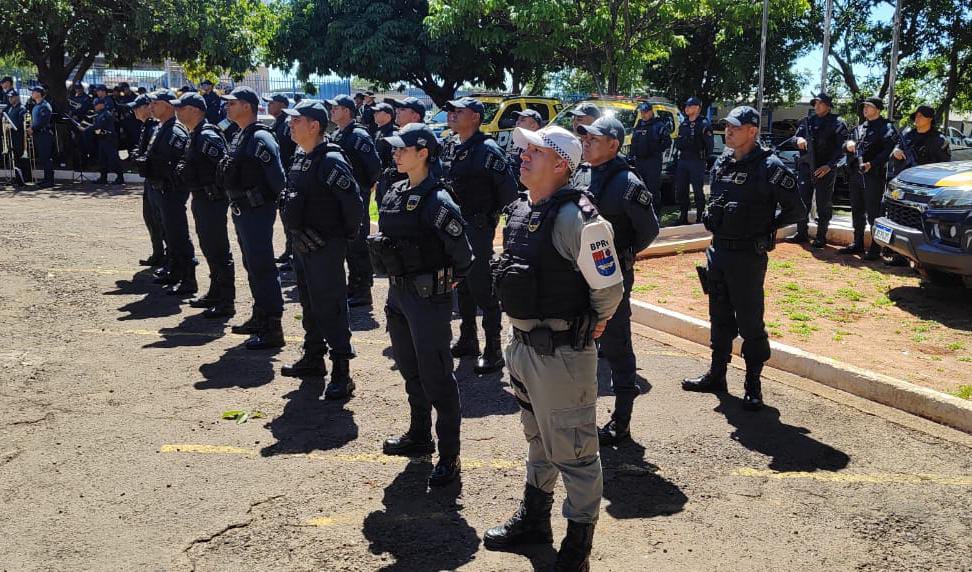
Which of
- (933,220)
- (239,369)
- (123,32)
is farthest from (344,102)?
(123,32)

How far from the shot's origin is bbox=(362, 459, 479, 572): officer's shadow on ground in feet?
13.0

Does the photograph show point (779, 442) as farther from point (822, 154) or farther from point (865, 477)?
point (822, 154)

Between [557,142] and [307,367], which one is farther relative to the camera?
[307,367]

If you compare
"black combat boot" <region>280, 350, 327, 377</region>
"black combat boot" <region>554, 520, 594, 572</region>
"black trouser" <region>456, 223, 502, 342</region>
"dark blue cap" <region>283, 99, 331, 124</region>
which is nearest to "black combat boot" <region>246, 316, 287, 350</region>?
"black combat boot" <region>280, 350, 327, 377</region>

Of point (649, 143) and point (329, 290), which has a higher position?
point (649, 143)

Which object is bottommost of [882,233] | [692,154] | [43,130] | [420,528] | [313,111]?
[420,528]

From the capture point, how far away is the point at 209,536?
4.10m

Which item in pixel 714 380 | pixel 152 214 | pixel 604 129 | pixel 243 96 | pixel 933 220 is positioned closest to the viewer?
pixel 604 129

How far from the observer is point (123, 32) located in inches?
790

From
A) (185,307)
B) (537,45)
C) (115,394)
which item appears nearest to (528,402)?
(115,394)

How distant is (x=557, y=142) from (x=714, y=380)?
3224mm

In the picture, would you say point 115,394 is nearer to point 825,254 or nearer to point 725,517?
point 725,517

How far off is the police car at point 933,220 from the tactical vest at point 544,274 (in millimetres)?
5683

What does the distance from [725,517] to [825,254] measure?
724cm
